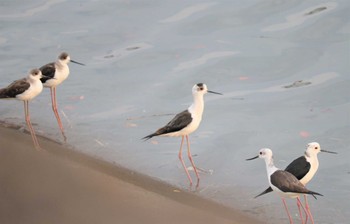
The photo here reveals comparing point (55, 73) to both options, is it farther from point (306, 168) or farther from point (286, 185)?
point (286, 185)

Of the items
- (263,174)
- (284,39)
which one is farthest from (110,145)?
(284,39)

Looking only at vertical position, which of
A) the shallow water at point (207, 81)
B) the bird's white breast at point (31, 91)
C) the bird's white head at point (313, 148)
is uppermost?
the bird's white head at point (313, 148)

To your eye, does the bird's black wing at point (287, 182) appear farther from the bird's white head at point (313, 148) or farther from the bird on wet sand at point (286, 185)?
the bird's white head at point (313, 148)

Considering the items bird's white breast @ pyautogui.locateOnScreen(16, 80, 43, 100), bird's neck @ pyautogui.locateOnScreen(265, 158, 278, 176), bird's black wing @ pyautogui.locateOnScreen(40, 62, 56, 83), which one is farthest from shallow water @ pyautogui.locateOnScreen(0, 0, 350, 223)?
bird's white breast @ pyautogui.locateOnScreen(16, 80, 43, 100)

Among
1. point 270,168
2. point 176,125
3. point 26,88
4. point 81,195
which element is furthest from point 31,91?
point 270,168

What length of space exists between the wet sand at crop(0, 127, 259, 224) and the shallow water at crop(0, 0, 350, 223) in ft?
2.14

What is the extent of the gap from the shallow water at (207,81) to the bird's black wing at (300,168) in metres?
0.44

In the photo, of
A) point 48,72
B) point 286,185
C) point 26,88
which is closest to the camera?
point 286,185

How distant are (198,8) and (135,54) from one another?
192cm

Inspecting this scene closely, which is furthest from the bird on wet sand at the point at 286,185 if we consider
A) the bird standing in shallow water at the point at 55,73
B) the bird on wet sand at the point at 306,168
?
the bird standing in shallow water at the point at 55,73

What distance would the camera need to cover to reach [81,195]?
273 inches

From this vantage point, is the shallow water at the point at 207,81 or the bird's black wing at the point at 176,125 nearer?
the bird's black wing at the point at 176,125

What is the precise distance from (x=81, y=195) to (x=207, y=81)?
4.77 meters

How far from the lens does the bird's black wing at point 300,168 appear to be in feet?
25.1
